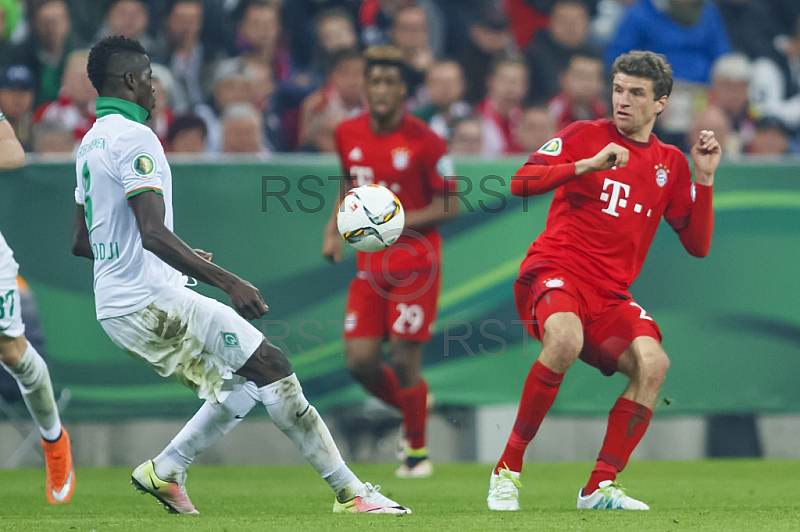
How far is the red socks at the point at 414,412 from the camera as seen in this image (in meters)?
8.09

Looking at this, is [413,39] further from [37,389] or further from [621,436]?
[621,436]

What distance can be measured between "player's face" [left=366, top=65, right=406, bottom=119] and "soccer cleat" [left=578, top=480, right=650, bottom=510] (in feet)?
11.0

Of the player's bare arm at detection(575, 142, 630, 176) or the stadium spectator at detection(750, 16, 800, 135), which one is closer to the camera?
the player's bare arm at detection(575, 142, 630, 176)

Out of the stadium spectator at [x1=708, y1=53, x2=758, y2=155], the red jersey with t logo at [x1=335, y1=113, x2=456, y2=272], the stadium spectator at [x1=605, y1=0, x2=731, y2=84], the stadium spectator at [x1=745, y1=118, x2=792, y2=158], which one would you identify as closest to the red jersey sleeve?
the red jersey with t logo at [x1=335, y1=113, x2=456, y2=272]

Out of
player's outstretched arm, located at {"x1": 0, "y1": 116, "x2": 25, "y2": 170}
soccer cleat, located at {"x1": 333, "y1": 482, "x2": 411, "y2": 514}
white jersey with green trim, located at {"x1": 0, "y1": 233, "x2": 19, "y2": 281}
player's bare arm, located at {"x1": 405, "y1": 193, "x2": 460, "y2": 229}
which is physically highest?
player's outstretched arm, located at {"x1": 0, "y1": 116, "x2": 25, "y2": 170}

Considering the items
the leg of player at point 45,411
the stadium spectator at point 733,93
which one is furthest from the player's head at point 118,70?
the stadium spectator at point 733,93

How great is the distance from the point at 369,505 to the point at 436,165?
3.25 m

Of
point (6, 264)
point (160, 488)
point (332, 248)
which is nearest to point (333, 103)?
point (332, 248)

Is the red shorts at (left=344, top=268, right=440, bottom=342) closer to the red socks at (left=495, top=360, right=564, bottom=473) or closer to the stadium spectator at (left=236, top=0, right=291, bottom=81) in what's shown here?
the red socks at (left=495, top=360, right=564, bottom=473)

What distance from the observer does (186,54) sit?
36.2ft

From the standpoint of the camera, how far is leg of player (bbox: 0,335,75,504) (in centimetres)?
643

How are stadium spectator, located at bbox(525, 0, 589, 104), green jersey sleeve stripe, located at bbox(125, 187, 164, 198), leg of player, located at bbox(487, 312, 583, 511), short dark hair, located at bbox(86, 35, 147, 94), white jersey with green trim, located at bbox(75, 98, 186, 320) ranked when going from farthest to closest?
stadium spectator, located at bbox(525, 0, 589, 104)
leg of player, located at bbox(487, 312, 583, 511)
short dark hair, located at bbox(86, 35, 147, 94)
white jersey with green trim, located at bbox(75, 98, 186, 320)
green jersey sleeve stripe, located at bbox(125, 187, 164, 198)

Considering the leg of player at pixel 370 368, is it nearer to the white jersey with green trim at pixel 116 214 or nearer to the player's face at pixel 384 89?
the player's face at pixel 384 89

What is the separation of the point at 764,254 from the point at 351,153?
129 inches
